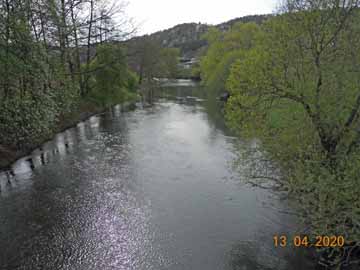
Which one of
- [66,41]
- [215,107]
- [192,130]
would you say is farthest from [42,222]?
[215,107]

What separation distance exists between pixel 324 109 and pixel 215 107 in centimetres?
2086

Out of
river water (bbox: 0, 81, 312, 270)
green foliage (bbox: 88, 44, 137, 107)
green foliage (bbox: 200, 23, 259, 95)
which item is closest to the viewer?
river water (bbox: 0, 81, 312, 270)

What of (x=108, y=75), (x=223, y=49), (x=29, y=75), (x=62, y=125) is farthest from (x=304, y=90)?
(x=223, y=49)

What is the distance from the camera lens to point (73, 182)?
39.5 ft

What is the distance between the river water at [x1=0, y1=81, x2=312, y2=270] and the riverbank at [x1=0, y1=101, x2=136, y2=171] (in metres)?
A: 0.55

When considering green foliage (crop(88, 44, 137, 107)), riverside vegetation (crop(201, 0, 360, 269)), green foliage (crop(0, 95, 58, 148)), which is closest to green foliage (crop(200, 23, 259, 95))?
green foliage (crop(88, 44, 137, 107))

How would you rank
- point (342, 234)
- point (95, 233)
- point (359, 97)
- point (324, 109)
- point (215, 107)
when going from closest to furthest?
point (342, 234)
point (359, 97)
point (324, 109)
point (95, 233)
point (215, 107)

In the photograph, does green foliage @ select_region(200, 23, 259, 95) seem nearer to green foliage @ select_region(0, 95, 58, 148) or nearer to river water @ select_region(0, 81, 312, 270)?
river water @ select_region(0, 81, 312, 270)

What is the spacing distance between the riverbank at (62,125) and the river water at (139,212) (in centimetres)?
55

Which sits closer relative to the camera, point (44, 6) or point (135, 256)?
point (135, 256)

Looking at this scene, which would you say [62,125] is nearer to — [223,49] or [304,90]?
[304,90]

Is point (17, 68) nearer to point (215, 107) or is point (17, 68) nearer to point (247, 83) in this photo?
point (247, 83)

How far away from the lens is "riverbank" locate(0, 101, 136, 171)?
1391 cm

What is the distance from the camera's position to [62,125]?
69.2 feet
